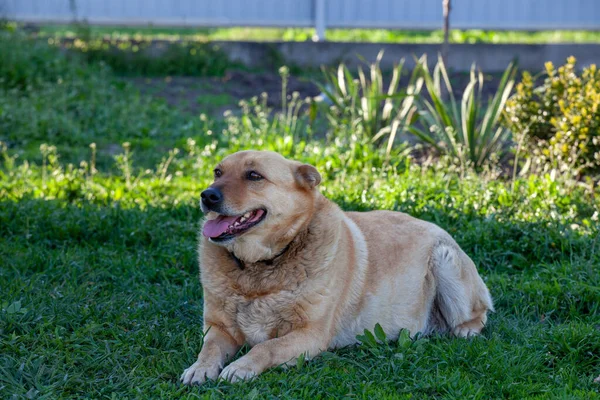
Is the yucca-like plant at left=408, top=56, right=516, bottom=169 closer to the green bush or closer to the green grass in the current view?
the green bush

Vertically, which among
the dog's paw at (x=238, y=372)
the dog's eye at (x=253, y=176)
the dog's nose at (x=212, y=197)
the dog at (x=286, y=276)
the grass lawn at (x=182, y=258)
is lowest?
the grass lawn at (x=182, y=258)

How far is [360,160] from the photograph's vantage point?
736 cm

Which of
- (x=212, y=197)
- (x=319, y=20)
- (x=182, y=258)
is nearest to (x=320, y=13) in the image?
(x=319, y=20)

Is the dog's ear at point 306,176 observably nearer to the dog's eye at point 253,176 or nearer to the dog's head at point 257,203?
the dog's head at point 257,203

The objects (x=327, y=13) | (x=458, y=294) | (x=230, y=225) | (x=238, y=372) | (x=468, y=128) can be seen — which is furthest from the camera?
(x=327, y=13)

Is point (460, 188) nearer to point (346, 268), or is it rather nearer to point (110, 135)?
point (346, 268)

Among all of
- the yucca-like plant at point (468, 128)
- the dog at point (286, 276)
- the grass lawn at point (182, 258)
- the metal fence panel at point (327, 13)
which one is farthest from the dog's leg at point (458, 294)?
the metal fence panel at point (327, 13)

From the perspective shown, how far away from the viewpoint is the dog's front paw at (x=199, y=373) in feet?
12.5

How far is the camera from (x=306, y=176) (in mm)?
4332

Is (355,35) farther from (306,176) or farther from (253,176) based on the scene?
(253,176)

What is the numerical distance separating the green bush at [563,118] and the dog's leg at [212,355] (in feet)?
11.7

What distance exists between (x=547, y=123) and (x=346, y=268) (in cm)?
345

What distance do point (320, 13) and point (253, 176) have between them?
28.4 ft

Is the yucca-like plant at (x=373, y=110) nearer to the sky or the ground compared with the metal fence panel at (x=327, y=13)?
nearer to the ground
